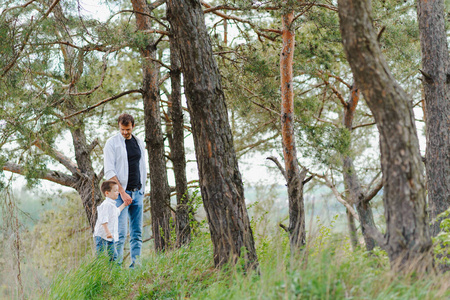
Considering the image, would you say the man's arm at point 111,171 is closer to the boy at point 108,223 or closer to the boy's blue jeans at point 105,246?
the boy at point 108,223

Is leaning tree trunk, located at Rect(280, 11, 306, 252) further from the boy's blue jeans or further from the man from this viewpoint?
the boy's blue jeans

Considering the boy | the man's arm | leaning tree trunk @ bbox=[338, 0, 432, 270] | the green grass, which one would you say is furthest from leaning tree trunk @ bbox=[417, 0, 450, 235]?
the boy

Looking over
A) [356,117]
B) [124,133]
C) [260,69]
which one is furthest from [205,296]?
[356,117]

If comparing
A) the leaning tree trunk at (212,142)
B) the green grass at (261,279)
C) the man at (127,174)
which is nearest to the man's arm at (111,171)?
the man at (127,174)

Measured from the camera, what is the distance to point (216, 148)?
3.59m

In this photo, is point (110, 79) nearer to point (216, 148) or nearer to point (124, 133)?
point (124, 133)

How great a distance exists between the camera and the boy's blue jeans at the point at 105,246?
13.9 feet

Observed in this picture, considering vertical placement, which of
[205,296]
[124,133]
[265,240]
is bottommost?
[205,296]

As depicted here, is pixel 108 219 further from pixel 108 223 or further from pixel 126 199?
pixel 126 199

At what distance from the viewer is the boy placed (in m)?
4.19

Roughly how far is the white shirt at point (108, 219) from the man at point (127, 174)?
0.15 metres

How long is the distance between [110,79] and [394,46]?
585cm

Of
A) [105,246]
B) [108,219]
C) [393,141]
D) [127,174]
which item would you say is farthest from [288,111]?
[393,141]

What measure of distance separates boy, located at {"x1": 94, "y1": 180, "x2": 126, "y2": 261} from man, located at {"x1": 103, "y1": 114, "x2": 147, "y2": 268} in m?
0.10
